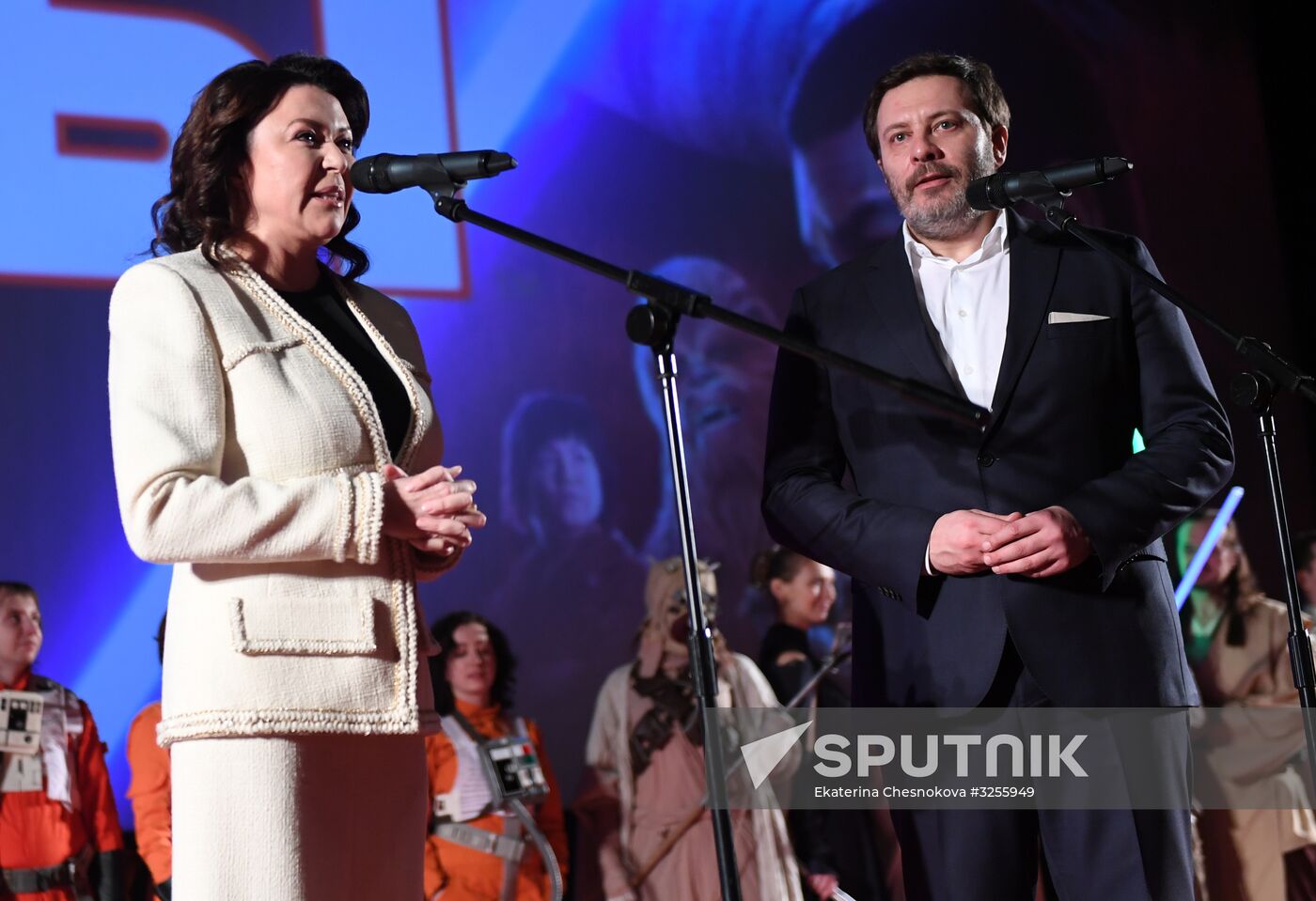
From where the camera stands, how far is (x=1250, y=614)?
5.43 meters

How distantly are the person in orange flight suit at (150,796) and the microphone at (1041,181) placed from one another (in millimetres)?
2715

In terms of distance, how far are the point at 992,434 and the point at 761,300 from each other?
3980mm

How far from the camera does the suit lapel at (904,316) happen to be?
2105 mm

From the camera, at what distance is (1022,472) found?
206 cm

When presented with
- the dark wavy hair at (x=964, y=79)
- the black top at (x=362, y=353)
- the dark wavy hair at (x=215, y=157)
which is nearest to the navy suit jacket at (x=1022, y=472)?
the dark wavy hair at (x=964, y=79)

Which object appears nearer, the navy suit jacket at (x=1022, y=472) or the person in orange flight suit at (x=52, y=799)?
the navy suit jacket at (x=1022, y=472)

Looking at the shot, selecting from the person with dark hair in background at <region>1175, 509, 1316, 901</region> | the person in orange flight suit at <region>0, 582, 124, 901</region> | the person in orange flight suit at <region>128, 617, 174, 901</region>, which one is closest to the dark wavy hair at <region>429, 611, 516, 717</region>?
the person in orange flight suit at <region>128, 617, 174, 901</region>

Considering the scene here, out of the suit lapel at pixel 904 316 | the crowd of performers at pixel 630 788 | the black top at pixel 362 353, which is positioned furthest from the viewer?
the crowd of performers at pixel 630 788

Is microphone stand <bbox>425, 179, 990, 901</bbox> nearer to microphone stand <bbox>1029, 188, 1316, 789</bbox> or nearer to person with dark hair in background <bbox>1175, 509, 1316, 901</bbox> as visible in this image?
microphone stand <bbox>1029, 188, 1316, 789</bbox>

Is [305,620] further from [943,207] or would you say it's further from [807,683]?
[807,683]

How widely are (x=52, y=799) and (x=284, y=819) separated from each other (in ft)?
8.94

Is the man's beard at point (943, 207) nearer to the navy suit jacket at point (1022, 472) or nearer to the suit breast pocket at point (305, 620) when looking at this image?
the navy suit jacket at point (1022, 472)

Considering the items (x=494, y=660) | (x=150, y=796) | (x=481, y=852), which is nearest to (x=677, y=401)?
(x=150, y=796)

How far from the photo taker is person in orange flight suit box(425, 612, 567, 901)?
14.0 feet
